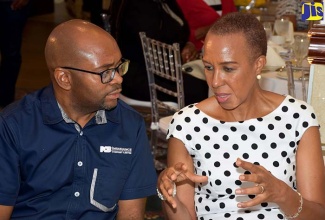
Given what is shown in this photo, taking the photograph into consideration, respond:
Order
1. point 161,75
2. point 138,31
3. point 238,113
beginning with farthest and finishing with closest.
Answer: point 138,31
point 161,75
point 238,113

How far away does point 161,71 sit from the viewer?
179 inches

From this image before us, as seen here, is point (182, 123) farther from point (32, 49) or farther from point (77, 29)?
point (32, 49)

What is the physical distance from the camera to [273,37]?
195 inches

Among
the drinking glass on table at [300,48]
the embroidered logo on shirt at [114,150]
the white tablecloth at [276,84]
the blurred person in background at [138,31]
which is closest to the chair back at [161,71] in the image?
the blurred person in background at [138,31]

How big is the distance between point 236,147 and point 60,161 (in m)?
0.62

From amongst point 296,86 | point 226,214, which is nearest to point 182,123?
point 226,214

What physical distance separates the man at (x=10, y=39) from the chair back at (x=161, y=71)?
1.77 m

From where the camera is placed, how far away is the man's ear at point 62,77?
2414 mm

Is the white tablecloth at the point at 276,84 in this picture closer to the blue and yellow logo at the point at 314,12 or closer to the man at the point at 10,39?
the blue and yellow logo at the point at 314,12

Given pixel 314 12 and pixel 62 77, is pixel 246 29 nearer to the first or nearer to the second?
pixel 314 12

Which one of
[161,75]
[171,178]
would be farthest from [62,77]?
[161,75]

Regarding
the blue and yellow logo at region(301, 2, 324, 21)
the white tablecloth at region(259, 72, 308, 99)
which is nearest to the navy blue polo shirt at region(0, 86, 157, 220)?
the blue and yellow logo at region(301, 2, 324, 21)

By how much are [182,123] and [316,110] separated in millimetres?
622

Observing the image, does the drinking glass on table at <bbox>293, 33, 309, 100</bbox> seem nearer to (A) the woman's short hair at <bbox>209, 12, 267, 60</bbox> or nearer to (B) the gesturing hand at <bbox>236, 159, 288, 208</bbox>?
(A) the woman's short hair at <bbox>209, 12, 267, 60</bbox>
